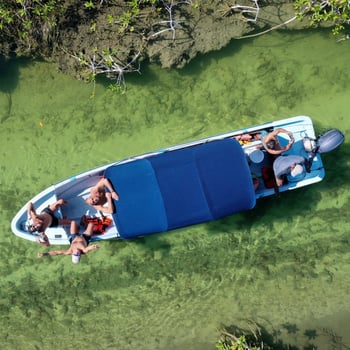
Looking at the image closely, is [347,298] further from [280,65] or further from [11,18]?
[11,18]

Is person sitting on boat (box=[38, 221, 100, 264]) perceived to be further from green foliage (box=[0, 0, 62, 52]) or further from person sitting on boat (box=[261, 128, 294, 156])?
green foliage (box=[0, 0, 62, 52])

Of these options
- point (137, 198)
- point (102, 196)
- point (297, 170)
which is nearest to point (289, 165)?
point (297, 170)

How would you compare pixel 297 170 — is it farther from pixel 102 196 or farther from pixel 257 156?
pixel 102 196

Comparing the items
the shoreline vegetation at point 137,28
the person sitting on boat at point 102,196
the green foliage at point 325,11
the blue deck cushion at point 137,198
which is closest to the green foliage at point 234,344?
the blue deck cushion at point 137,198

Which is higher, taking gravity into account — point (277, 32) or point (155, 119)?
point (277, 32)

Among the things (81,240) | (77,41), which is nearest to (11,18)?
(77,41)

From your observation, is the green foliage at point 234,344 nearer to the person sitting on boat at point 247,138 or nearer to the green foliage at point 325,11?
the person sitting on boat at point 247,138
